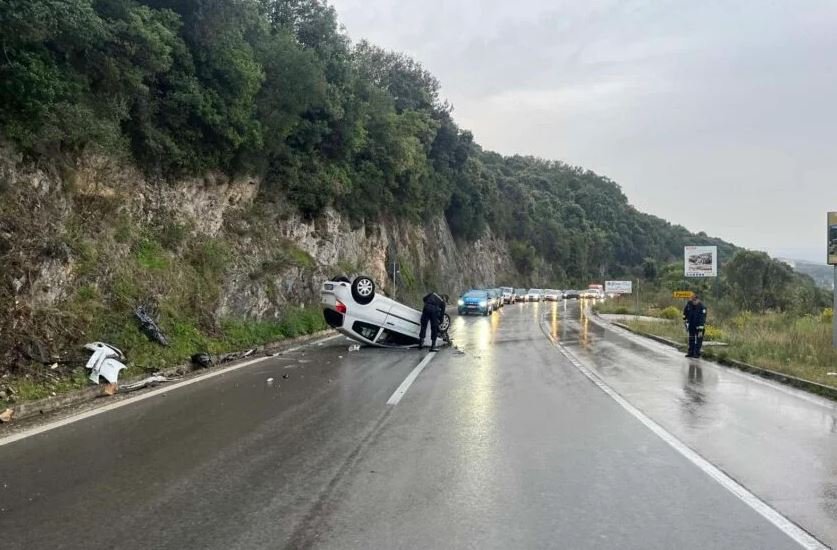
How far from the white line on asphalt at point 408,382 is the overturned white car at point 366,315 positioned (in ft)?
7.60

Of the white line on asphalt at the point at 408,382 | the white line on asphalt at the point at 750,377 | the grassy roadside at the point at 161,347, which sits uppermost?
the grassy roadside at the point at 161,347

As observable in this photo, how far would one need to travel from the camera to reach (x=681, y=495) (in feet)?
19.9

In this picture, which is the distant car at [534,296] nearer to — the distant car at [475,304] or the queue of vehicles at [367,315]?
the distant car at [475,304]

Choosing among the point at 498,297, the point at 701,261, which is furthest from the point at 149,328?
the point at 498,297

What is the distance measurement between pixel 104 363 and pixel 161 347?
2813 mm

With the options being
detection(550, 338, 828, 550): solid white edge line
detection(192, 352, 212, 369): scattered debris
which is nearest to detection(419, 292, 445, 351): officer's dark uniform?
detection(192, 352, 212, 369): scattered debris

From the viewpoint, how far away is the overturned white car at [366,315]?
19016mm

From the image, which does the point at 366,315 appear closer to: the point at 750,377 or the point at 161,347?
the point at 161,347

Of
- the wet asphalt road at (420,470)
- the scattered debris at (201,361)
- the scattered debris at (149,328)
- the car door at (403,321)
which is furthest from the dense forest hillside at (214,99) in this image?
the car door at (403,321)

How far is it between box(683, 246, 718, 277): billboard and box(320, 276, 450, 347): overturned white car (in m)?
14.1

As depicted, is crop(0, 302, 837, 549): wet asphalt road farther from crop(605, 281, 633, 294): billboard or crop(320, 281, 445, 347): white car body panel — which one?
crop(605, 281, 633, 294): billboard

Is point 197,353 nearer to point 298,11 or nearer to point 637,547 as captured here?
point 637,547

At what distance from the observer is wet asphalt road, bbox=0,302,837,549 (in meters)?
5.13

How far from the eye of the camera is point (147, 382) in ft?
41.6
